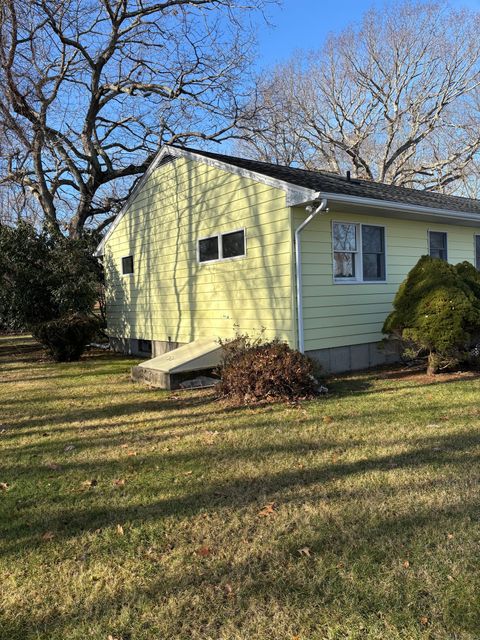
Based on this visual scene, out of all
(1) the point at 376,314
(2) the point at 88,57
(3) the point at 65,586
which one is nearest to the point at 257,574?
(3) the point at 65,586

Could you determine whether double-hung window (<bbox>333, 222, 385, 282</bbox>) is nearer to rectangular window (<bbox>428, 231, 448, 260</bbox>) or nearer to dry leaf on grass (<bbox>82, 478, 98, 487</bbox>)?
rectangular window (<bbox>428, 231, 448, 260</bbox>)

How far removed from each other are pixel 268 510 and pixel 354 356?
613 cm

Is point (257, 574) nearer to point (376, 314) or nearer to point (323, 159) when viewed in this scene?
point (376, 314)

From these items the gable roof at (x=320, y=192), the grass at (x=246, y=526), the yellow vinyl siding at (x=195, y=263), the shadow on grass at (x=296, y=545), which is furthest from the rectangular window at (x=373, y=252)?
the shadow on grass at (x=296, y=545)

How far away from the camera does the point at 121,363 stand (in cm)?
1205

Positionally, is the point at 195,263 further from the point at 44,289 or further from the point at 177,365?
the point at 44,289

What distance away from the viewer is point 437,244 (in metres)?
11.1

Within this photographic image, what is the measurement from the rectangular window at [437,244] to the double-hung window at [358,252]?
180cm

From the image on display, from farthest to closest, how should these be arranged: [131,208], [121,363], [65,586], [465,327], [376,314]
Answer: [131,208] < [121,363] < [376,314] < [465,327] < [65,586]

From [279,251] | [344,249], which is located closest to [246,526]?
[279,251]

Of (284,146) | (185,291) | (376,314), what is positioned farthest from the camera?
(284,146)

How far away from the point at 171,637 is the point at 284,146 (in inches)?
1205

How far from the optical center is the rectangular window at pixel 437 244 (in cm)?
1087

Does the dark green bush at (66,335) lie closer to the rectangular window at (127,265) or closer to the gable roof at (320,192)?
the rectangular window at (127,265)
